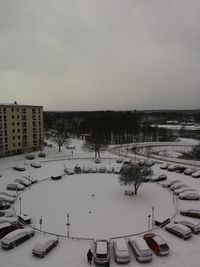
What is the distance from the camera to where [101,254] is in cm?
1554

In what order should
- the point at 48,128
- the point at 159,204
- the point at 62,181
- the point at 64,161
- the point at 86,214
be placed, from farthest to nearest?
the point at 48,128, the point at 64,161, the point at 62,181, the point at 159,204, the point at 86,214

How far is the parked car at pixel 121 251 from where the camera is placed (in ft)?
51.3

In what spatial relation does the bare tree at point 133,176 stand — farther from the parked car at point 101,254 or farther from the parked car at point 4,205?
the parked car at point 4,205

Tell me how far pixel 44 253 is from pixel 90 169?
2089cm

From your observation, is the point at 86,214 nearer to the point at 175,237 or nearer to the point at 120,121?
the point at 175,237

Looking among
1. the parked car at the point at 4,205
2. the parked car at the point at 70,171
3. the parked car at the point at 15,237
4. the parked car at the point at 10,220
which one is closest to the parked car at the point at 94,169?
the parked car at the point at 70,171

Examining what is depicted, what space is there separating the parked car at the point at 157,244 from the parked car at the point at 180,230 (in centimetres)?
218

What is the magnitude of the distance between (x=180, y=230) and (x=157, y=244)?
300cm

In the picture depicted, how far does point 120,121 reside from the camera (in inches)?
3184

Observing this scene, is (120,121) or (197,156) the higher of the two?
(120,121)

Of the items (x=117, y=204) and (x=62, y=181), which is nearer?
(x=117, y=204)

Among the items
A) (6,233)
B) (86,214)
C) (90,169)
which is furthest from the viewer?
(90,169)

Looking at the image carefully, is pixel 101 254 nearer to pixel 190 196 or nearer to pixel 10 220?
pixel 10 220

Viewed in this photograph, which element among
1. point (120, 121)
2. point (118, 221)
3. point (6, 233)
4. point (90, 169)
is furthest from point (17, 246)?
point (120, 121)
